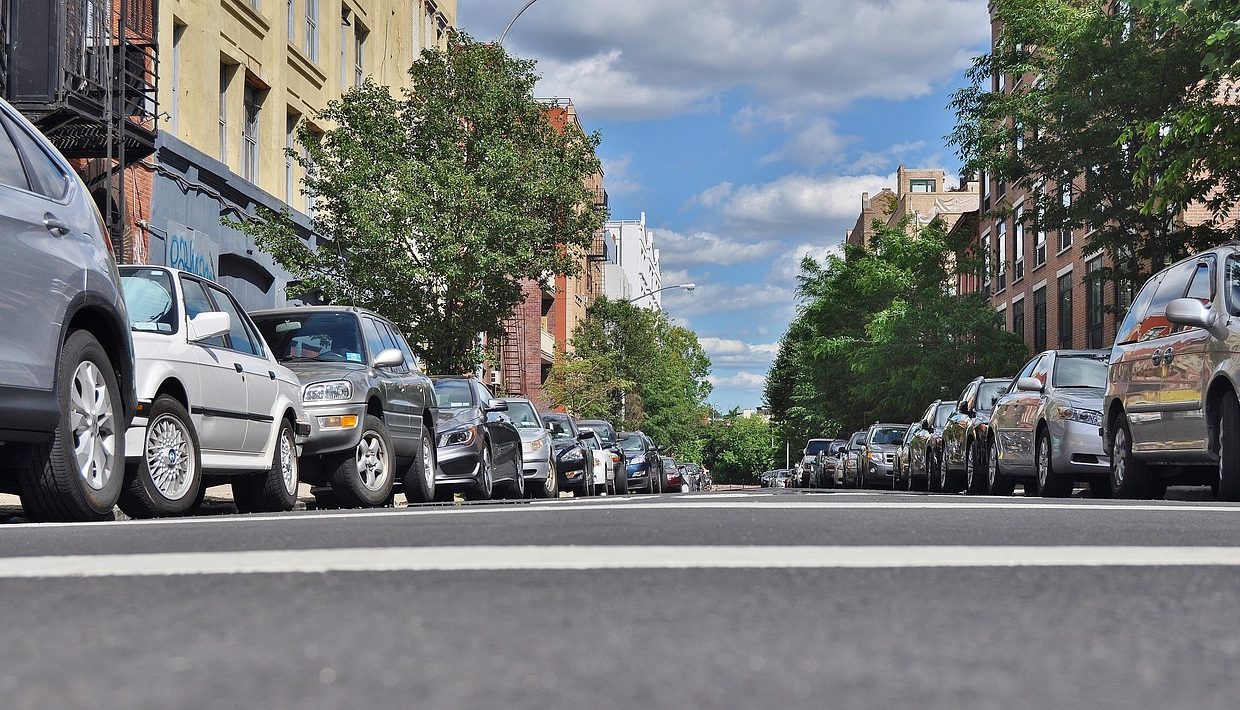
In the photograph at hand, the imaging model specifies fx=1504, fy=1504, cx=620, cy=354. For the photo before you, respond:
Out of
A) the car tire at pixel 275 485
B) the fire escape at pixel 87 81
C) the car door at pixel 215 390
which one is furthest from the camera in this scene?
the fire escape at pixel 87 81

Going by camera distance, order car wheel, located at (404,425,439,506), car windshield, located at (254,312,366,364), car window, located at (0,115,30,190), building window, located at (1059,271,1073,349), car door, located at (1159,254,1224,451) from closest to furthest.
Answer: car window, located at (0,115,30,190)
car door, located at (1159,254,1224,451)
car windshield, located at (254,312,366,364)
car wheel, located at (404,425,439,506)
building window, located at (1059,271,1073,349)

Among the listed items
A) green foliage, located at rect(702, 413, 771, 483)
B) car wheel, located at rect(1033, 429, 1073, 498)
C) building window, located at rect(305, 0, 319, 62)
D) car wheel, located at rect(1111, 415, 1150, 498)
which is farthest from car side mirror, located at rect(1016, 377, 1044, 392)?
green foliage, located at rect(702, 413, 771, 483)

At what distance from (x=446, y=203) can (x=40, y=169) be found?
57.1 ft

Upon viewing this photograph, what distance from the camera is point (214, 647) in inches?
115

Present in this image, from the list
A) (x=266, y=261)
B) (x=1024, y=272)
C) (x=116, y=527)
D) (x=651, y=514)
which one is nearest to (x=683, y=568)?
(x=651, y=514)

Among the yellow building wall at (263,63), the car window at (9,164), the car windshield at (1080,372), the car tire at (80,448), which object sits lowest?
the car tire at (80,448)

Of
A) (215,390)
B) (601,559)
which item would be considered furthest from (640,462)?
(601,559)

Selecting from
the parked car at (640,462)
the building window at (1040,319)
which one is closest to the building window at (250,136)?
the parked car at (640,462)

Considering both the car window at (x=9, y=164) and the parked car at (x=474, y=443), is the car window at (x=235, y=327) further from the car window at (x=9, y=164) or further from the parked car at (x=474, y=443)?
the parked car at (x=474, y=443)

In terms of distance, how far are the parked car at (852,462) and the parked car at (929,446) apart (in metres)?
9.19

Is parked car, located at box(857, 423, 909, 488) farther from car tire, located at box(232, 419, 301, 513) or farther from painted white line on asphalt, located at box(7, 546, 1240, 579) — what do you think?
painted white line on asphalt, located at box(7, 546, 1240, 579)

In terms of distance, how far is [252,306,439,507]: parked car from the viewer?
42.0 feet

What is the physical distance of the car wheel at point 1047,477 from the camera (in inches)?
602

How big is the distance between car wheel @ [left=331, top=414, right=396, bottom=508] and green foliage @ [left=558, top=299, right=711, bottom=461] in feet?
159
